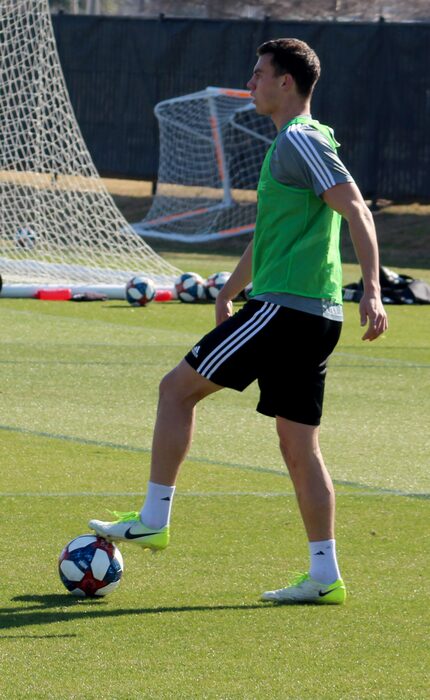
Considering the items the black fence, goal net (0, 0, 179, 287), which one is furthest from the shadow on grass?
the black fence

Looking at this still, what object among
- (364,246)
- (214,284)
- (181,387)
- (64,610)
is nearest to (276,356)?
(181,387)

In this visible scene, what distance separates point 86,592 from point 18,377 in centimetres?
618

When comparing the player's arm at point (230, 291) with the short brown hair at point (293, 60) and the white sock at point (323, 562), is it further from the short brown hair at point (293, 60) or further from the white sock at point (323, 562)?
the white sock at point (323, 562)

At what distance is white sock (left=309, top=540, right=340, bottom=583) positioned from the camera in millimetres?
5809

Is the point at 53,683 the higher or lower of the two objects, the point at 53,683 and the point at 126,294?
the higher

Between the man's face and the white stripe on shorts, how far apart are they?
769mm

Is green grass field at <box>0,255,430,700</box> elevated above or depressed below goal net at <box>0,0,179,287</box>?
above

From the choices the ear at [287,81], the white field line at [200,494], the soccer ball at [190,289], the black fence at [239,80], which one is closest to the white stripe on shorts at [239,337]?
the ear at [287,81]

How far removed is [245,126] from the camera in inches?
1153

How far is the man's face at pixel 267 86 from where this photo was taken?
5809 mm

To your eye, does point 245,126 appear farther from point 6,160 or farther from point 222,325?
point 222,325

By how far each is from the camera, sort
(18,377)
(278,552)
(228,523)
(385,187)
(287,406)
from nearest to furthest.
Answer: (287,406) < (278,552) < (228,523) < (18,377) < (385,187)

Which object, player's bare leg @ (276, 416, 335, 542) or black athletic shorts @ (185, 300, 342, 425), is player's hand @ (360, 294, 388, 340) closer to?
black athletic shorts @ (185, 300, 342, 425)

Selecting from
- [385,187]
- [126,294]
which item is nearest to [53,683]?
[126,294]
